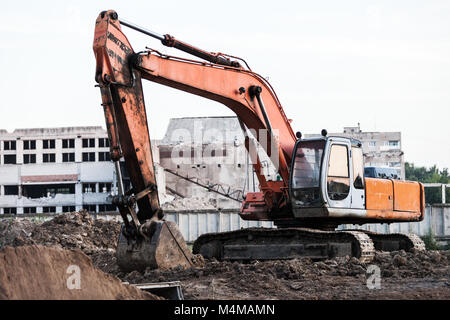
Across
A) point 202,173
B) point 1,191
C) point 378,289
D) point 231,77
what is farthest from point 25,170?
point 378,289

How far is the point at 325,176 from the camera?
12.8 meters

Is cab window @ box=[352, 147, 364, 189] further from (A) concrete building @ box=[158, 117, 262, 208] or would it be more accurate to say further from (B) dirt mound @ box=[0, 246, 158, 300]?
(A) concrete building @ box=[158, 117, 262, 208]

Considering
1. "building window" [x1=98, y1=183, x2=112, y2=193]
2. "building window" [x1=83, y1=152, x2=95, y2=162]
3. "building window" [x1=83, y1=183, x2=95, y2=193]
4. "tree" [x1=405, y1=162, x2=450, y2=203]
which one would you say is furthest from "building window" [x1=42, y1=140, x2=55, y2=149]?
"tree" [x1=405, y1=162, x2=450, y2=203]

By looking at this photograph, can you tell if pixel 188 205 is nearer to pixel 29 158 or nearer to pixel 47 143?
pixel 47 143

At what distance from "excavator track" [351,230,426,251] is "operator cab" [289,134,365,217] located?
1.54 metres

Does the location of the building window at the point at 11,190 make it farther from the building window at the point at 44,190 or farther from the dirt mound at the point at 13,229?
the dirt mound at the point at 13,229

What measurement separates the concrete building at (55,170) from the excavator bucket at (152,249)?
51.5m

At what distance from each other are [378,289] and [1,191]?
59505mm

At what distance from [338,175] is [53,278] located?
23.6 ft


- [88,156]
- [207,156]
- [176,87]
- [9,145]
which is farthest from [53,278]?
[9,145]

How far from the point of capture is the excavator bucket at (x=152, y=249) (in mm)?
11031

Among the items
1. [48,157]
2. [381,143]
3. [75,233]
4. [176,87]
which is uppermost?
[381,143]

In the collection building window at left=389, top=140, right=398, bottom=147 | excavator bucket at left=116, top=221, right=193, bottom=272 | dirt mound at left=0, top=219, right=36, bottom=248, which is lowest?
dirt mound at left=0, top=219, right=36, bottom=248

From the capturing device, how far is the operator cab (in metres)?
12.8
